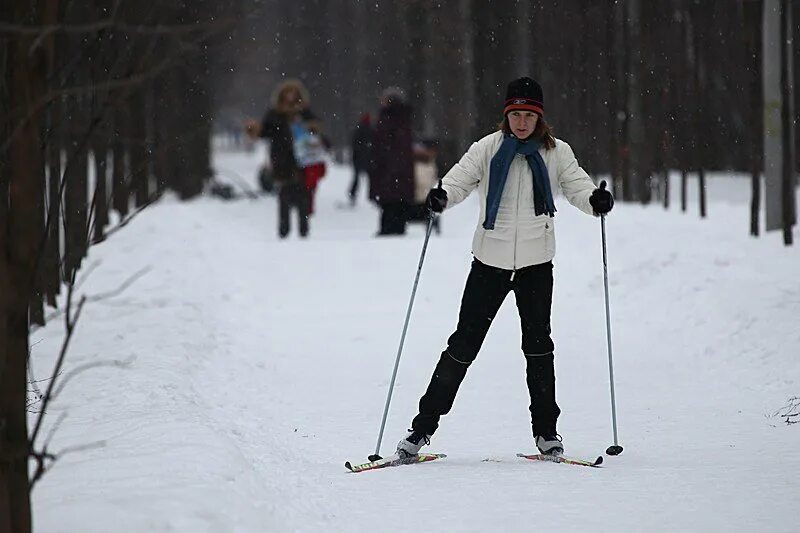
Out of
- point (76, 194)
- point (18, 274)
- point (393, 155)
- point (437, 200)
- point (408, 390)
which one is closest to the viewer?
point (18, 274)

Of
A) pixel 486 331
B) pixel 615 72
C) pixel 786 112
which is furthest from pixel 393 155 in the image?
pixel 486 331

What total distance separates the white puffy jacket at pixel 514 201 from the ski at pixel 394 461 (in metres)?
1.03

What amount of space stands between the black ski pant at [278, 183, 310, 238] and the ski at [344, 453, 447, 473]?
1136 centimetres

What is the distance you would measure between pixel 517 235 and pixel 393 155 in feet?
34.7

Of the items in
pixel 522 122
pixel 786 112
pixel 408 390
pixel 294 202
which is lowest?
pixel 408 390

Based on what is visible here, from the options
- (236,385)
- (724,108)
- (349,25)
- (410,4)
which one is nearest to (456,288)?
(236,385)

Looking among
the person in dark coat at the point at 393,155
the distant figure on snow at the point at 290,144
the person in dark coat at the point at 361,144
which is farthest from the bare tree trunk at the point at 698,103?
the person in dark coat at the point at 361,144

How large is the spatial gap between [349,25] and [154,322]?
40.9 m

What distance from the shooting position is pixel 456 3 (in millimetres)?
25281

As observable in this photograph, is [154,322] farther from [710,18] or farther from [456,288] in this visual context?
[710,18]

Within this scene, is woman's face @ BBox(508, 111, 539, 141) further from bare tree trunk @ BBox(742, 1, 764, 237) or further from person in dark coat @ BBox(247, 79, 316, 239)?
person in dark coat @ BBox(247, 79, 316, 239)

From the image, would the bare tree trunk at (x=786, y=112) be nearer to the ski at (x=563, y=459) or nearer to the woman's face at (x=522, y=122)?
the woman's face at (x=522, y=122)

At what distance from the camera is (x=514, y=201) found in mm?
5949

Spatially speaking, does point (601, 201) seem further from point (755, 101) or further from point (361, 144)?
point (361, 144)
